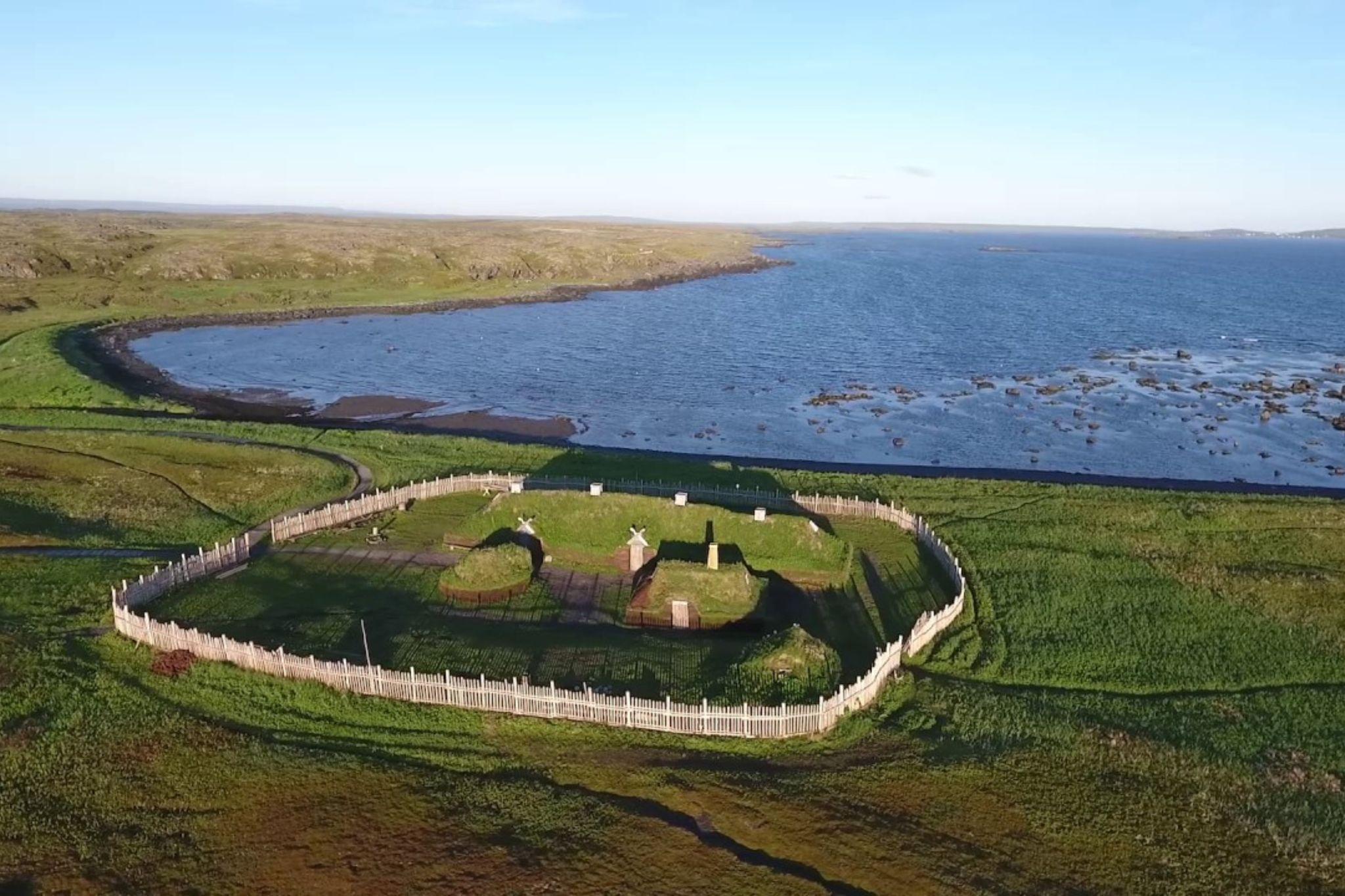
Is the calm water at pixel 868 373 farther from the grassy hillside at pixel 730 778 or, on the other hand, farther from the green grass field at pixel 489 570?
the grassy hillside at pixel 730 778

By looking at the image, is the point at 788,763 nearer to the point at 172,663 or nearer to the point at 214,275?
the point at 172,663

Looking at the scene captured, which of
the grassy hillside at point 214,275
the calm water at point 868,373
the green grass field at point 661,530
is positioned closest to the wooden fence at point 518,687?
the green grass field at point 661,530

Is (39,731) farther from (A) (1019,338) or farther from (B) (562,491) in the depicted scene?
(A) (1019,338)

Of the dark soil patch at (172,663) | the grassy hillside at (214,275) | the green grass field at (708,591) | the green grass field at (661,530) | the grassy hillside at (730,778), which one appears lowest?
the grassy hillside at (730,778)

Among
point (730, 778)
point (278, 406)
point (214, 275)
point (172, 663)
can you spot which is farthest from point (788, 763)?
point (214, 275)

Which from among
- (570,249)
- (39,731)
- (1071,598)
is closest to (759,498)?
(1071,598)

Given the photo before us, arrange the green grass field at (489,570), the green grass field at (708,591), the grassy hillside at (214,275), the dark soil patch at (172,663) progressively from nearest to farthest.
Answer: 1. the dark soil patch at (172,663)
2. the green grass field at (708,591)
3. the green grass field at (489,570)
4. the grassy hillside at (214,275)
